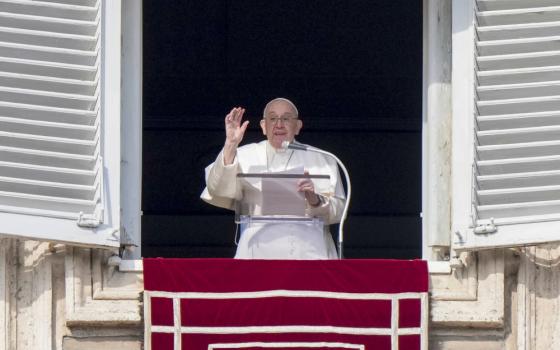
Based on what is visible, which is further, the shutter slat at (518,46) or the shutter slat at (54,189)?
the shutter slat at (518,46)

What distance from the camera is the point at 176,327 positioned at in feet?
34.4

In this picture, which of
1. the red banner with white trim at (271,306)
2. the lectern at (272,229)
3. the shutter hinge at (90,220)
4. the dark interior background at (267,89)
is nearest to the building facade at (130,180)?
the shutter hinge at (90,220)

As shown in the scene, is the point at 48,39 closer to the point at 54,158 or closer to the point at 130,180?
the point at 54,158

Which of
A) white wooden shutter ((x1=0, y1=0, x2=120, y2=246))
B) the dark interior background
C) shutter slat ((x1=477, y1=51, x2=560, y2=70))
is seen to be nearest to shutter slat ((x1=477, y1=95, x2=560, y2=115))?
shutter slat ((x1=477, y1=51, x2=560, y2=70))

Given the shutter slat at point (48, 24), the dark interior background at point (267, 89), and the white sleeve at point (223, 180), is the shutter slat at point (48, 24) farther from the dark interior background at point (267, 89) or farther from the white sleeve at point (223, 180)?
the dark interior background at point (267, 89)

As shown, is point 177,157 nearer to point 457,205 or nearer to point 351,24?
point 351,24

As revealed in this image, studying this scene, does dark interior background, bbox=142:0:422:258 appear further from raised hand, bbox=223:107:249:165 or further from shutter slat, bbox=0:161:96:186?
shutter slat, bbox=0:161:96:186

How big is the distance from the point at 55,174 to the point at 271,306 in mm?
957

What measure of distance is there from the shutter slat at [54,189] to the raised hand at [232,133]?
22.3 inches

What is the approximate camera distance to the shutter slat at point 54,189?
1059 centimetres

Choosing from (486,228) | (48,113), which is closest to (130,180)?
(48,113)

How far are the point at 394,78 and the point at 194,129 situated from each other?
1.12 m

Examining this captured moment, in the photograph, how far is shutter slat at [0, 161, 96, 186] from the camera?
10617 mm

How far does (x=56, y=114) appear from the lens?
10.7 meters
